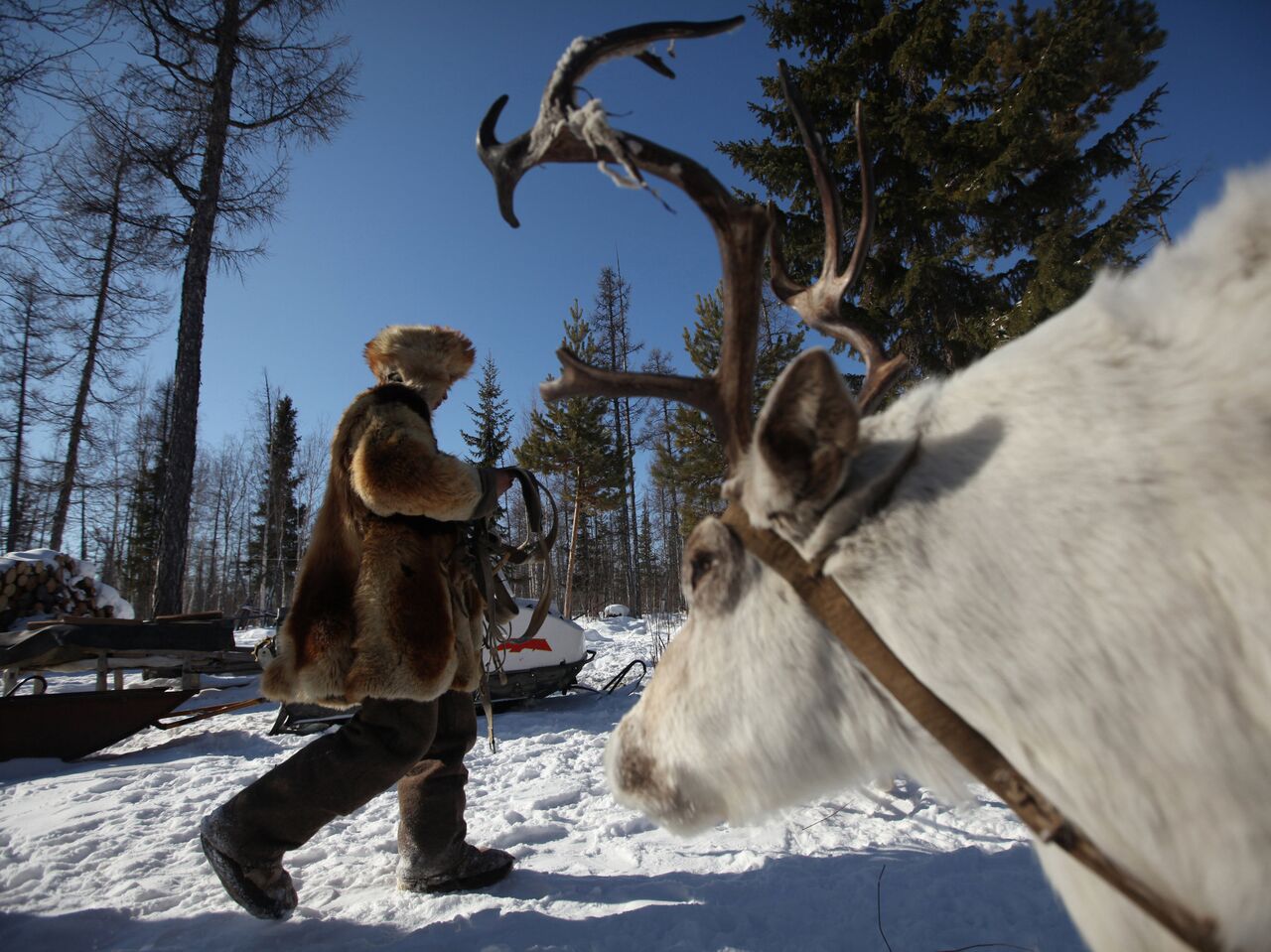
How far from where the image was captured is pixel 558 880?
8.74ft

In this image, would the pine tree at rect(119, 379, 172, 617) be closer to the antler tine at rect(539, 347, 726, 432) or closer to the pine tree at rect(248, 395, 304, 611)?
the pine tree at rect(248, 395, 304, 611)

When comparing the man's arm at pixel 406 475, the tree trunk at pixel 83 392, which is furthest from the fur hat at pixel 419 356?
the tree trunk at pixel 83 392

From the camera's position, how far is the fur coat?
229 centimetres

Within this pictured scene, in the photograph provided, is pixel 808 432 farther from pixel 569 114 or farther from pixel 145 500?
pixel 145 500

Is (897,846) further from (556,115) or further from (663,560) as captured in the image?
(663,560)

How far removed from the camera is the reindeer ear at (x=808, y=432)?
1.09 m

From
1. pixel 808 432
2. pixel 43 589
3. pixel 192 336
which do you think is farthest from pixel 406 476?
pixel 43 589

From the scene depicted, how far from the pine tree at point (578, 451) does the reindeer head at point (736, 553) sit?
18.1 meters

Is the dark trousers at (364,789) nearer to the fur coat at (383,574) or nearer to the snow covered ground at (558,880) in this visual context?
the fur coat at (383,574)

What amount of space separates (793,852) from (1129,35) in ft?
36.6

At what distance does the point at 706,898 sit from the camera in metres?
2.43

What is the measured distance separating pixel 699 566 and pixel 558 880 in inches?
82.1

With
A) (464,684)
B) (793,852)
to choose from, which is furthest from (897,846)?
(464,684)

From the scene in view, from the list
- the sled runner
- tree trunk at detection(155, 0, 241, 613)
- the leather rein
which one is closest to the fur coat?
the leather rein
